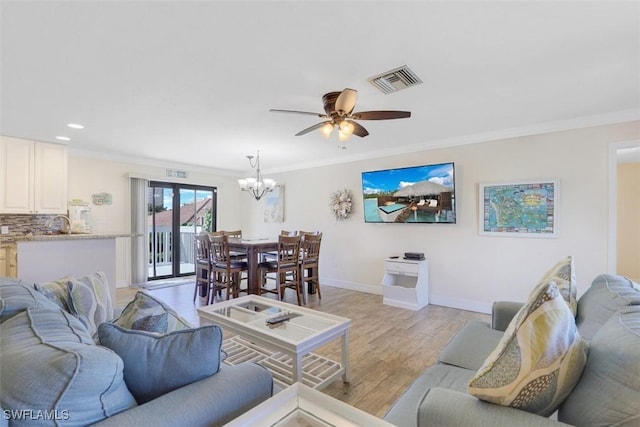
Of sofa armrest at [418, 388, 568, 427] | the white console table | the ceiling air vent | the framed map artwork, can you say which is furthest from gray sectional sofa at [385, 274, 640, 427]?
Answer: the white console table

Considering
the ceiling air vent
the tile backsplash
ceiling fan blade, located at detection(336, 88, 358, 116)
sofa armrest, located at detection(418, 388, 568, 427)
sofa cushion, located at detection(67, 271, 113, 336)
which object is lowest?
sofa armrest, located at detection(418, 388, 568, 427)

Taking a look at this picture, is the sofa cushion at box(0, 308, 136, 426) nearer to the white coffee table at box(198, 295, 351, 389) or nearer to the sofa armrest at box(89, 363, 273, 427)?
the sofa armrest at box(89, 363, 273, 427)

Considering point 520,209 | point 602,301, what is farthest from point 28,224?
point 520,209

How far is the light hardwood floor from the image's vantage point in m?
2.10

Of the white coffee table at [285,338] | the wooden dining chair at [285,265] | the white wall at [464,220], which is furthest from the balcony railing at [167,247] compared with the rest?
the white coffee table at [285,338]

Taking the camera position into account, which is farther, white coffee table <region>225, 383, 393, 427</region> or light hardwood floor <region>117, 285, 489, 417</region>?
light hardwood floor <region>117, 285, 489, 417</region>

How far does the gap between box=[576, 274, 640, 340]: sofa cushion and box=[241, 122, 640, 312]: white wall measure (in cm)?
223

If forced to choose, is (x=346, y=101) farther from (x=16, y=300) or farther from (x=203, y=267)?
(x=203, y=267)

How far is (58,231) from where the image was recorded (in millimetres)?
4488

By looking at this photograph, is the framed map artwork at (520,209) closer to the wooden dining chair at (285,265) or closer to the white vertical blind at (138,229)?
the wooden dining chair at (285,265)

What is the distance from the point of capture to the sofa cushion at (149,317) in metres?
1.18

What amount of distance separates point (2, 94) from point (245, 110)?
206 centimetres

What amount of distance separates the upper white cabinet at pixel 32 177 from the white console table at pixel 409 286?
479cm

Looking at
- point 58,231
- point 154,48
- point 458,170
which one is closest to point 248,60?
point 154,48
